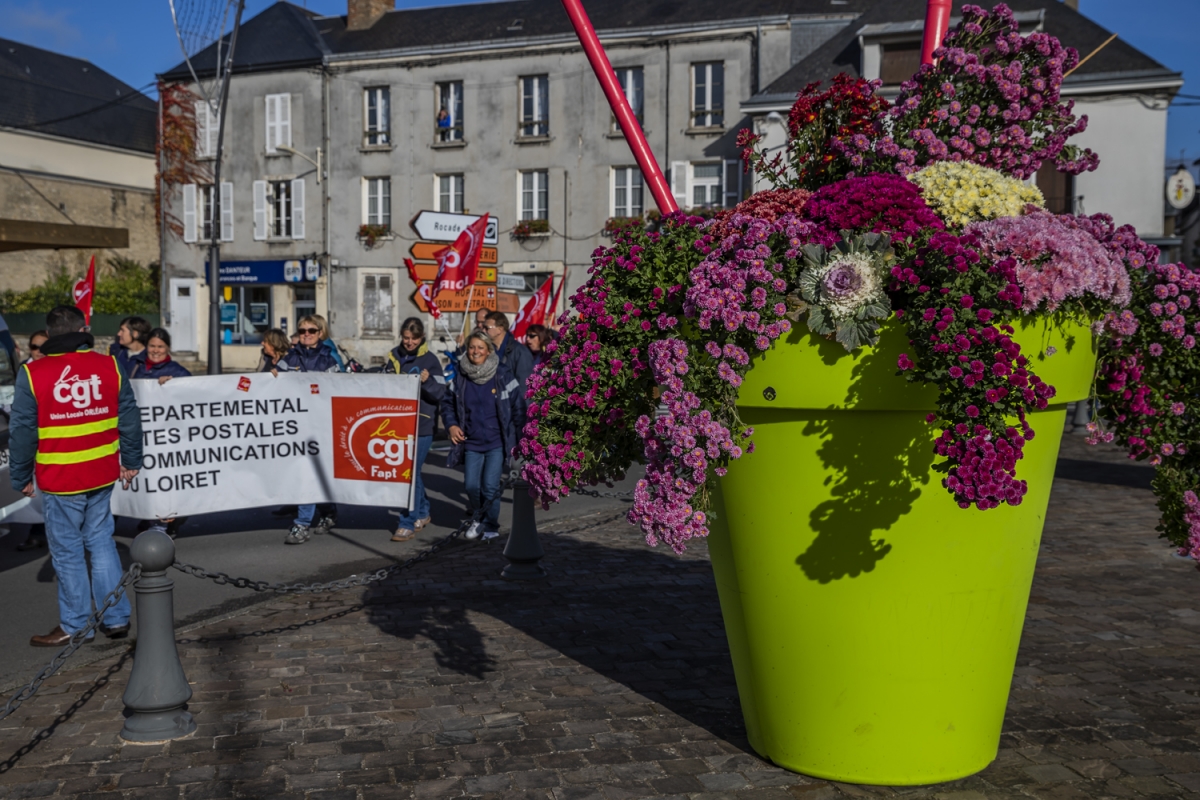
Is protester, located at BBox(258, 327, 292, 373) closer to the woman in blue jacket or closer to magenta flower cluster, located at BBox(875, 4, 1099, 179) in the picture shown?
the woman in blue jacket

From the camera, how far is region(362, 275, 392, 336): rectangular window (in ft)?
117

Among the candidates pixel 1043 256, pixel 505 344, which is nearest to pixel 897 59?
pixel 505 344

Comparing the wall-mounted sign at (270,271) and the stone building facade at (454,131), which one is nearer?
the stone building facade at (454,131)

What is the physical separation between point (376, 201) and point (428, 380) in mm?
28532

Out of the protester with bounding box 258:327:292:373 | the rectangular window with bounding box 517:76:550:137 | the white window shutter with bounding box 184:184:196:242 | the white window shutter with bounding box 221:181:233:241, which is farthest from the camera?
the white window shutter with bounding box 184:184:196:242

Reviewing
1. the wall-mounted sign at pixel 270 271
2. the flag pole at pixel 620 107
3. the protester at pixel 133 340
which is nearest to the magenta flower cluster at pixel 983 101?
the flag pole at pixel 620 107

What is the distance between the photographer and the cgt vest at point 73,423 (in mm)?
5746

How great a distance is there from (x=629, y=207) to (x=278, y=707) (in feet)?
96.8

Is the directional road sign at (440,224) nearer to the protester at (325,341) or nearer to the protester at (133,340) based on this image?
the protester at (325,341)

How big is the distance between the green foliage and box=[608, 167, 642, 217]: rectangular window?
60.6 ft

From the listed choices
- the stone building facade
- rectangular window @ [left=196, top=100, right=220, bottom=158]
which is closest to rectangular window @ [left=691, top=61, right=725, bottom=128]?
the stone building facade

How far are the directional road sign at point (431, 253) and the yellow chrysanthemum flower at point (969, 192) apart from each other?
36.1 feet

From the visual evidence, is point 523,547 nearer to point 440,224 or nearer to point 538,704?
point 538,704

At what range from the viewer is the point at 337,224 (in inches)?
1426
